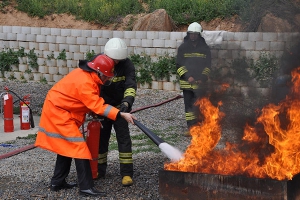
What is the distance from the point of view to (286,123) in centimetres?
647

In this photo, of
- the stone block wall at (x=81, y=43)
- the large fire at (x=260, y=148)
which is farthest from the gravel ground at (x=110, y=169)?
the stone block wall at (x=81, y=43)

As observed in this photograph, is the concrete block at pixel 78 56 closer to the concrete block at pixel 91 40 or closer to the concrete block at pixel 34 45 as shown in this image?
the concrete block at pixel 91 40

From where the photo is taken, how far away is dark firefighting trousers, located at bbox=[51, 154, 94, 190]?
6.72 meters

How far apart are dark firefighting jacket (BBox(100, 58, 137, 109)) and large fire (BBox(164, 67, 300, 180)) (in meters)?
1.02

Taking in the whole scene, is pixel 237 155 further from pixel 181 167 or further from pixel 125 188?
pixel 125 188

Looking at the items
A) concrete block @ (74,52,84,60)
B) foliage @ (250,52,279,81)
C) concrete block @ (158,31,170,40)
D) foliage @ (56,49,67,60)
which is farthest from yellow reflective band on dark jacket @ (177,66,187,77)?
foliage @ (56,49,67,60)

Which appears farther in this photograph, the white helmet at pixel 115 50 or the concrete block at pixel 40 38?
the concrete block at pixel 40 38

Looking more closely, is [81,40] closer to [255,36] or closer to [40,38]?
[40,38]

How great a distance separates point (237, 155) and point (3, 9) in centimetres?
1473

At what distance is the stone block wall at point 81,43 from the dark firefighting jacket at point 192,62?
2.82 m

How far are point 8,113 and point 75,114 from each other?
15.5 ft

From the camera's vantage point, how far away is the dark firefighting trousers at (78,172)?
672cm

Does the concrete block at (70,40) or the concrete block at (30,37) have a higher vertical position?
the concrete block at (30,37)

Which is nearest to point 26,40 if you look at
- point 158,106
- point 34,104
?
point 34,104
